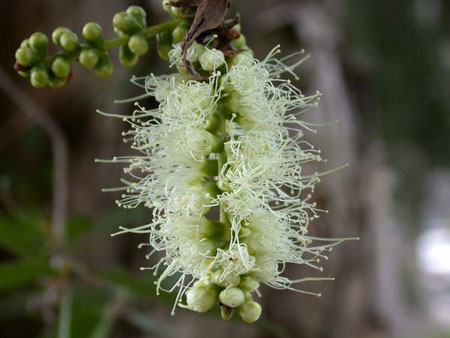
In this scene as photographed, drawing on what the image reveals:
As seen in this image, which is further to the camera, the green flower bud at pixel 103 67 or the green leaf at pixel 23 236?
the green leaf at pixel 23 236

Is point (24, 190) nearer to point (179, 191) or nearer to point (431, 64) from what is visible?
point (179, 191)

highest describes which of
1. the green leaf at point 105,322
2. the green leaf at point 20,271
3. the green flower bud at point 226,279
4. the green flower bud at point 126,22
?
the green flower bud at point 126,22

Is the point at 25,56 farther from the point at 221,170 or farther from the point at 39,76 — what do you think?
the point at 221,170

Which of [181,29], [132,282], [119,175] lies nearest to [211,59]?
[181,29]

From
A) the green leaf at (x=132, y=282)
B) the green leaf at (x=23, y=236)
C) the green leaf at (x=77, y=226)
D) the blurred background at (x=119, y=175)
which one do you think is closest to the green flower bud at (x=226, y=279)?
the green leaf at (x=132, y=282)

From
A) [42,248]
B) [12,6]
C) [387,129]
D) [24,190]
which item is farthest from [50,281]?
[387,129]

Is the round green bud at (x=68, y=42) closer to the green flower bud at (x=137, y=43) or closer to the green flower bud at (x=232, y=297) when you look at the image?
the green flower bud at (x=137, y=43)
